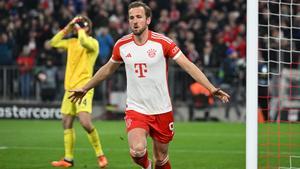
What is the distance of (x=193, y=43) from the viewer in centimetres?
2512

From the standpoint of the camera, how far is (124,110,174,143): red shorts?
30.0 feet

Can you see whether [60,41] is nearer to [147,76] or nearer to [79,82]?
[79,82]

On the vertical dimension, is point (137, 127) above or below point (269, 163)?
above

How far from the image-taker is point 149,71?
9164 mm

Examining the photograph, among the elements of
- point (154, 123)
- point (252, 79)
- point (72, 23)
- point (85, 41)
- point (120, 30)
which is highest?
point (120, 30)

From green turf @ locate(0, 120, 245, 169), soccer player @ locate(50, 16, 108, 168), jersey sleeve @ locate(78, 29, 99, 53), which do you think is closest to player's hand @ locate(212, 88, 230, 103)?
green turf @ locate(0, 120, 245, 169)

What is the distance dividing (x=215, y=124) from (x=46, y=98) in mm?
5483

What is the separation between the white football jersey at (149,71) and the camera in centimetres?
916

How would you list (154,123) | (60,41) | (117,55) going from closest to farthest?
(154,123)
(117,55)
(60,41)

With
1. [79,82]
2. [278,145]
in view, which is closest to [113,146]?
[79,82]

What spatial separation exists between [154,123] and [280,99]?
522 inches

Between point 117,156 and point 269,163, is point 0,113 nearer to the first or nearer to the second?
point 117,156

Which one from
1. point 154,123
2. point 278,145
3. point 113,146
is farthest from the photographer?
point 278,145

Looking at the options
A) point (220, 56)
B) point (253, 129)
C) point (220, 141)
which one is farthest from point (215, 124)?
point (253, 129)
